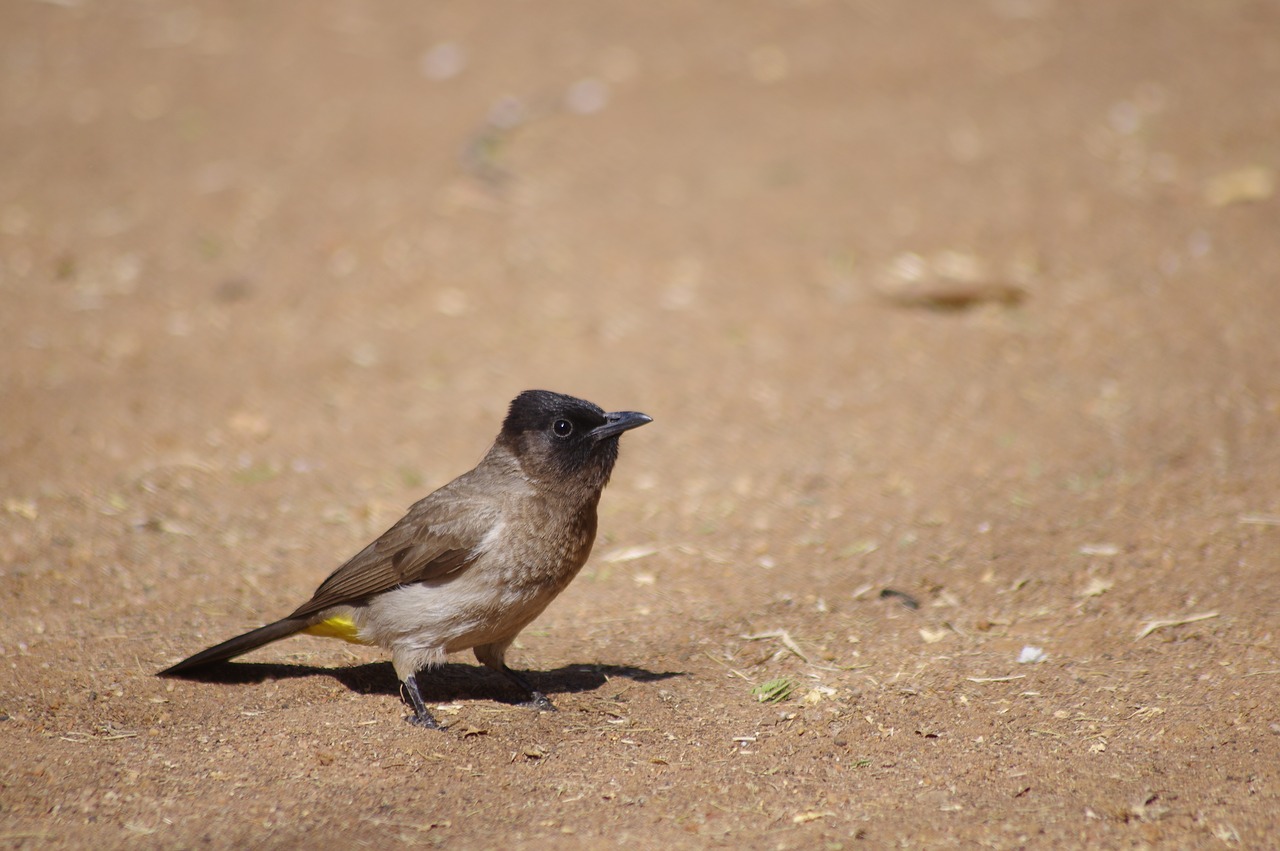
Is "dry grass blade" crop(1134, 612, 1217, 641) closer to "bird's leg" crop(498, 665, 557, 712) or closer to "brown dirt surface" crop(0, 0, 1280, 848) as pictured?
"brown dirt surface" crop(0, 0, 1280, 848)

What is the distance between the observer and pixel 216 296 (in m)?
10.1

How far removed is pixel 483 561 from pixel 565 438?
2.19 ft

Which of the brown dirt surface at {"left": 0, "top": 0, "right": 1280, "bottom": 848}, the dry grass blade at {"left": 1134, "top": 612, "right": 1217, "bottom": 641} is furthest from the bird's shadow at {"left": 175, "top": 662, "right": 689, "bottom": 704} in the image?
the dry grass blade at {"left": 1134, "top": 612, "right": 1217, "bottom": 641}

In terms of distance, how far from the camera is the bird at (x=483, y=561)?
495 centimetres

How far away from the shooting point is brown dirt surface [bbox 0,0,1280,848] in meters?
4.42

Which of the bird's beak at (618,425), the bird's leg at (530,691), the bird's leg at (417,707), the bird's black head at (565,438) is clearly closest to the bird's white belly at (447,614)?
the bird's leg at (417,707)

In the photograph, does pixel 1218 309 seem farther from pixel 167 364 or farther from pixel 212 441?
pixel 167 364

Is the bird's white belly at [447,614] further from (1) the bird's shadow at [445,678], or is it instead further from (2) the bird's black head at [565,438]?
(2) the bird's black head at [565,438]

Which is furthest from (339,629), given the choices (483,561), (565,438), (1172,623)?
(1172,623)

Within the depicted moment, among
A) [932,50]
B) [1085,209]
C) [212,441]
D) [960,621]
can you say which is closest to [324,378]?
[212,441]

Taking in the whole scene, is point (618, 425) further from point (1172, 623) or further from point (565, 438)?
point (1172, 623)

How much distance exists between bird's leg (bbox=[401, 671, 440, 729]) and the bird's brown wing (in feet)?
1.35

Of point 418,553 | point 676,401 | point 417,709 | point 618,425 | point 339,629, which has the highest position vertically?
point 618,425

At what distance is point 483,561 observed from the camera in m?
4.95
